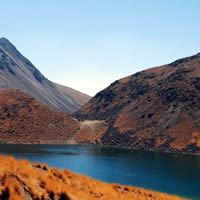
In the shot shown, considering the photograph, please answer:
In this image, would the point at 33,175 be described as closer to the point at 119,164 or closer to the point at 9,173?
the point at 9,173

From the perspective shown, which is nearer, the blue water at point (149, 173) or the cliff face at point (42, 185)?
the cliff face at point (42, 185)

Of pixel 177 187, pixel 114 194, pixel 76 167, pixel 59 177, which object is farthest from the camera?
pixel 76 167

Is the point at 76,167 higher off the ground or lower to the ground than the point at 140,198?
lower

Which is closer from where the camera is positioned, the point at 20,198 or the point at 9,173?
the point at 20,198

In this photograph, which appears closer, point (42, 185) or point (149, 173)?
point (42, 185)

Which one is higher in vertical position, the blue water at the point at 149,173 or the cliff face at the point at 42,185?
the cliff face at the point at 42,185

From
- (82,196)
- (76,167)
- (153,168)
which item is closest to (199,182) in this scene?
(153,168)

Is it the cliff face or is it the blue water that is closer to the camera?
the cliff face

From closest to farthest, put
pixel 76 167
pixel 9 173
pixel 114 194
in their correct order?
pixel 9 173
pixel 114 194
pixel 76 167
